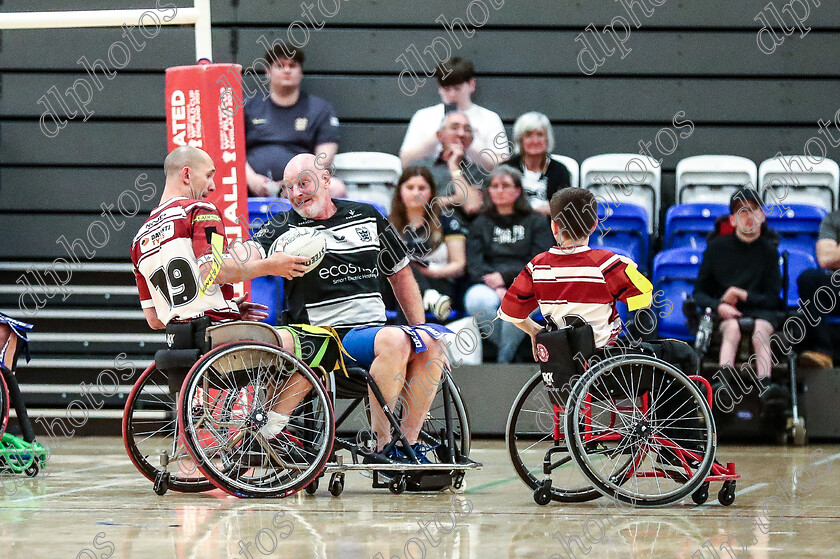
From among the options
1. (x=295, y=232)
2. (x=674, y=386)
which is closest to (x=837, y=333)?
(x=674, y=386)

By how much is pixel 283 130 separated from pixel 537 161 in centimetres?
159

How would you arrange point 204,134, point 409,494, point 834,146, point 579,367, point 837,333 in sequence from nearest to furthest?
point 579,367
point 409,494
point 204,134
point 837,333
point 834,146

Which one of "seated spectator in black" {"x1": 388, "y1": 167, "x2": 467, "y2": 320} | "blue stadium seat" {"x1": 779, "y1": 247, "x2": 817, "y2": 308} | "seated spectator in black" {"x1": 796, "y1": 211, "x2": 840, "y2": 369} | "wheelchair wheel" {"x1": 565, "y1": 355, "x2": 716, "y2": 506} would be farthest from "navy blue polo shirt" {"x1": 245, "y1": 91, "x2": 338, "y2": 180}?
"wheelchair wheel" {"x1": 565, "y1": 355, "x2": 716, "y2": 506}

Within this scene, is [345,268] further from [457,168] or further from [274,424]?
[457,168]

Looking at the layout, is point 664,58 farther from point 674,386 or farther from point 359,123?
point 674,386

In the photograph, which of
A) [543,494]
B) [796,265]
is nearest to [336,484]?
[543,494]

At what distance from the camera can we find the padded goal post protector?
18.1ft

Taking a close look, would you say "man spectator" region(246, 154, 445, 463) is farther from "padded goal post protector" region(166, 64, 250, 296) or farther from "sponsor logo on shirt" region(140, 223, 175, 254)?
"padded goal post protector" region(166, 64, 250, 296)

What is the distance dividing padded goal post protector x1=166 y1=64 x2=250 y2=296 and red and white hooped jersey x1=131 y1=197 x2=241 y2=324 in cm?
130

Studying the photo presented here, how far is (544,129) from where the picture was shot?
697 cm

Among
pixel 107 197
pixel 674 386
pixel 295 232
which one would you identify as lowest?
pixel 674 386

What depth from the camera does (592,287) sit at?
3928 mm

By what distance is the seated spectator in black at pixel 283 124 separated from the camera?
719cm

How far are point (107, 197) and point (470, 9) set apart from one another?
2.80 m
